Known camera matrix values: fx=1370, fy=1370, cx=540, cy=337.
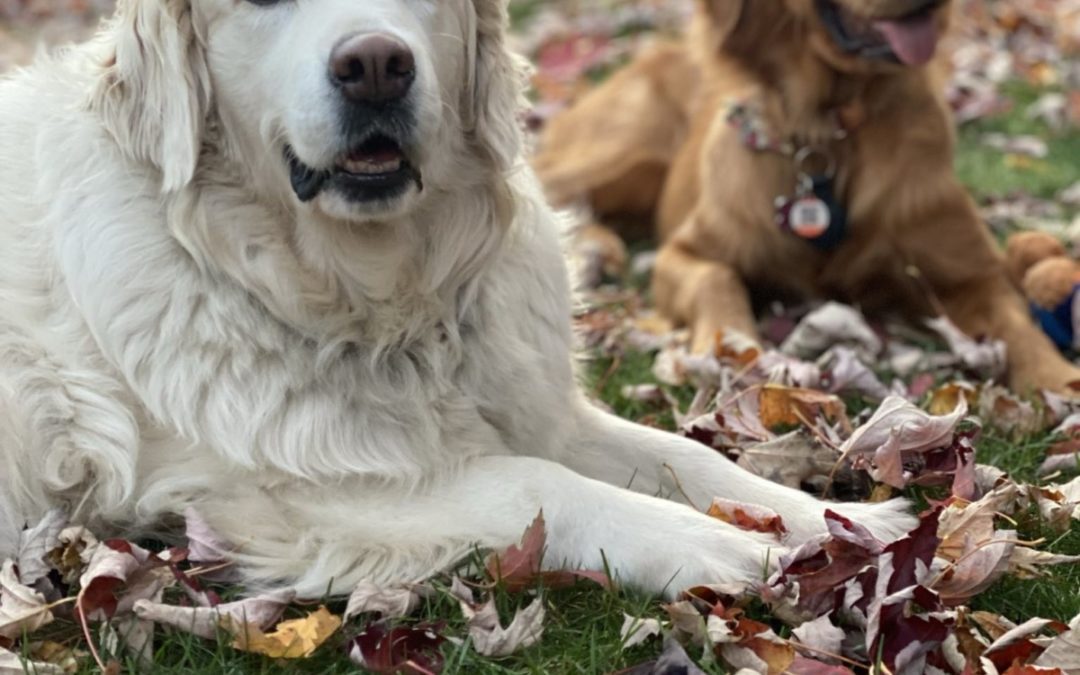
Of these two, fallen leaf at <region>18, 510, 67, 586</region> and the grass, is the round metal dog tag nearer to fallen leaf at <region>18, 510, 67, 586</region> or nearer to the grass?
the grass

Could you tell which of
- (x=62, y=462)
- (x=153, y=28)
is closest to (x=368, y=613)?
(x=62, y=462)

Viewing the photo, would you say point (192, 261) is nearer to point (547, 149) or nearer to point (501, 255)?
point (501, 255)

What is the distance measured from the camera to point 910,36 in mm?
4719

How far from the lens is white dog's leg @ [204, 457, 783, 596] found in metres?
2.75

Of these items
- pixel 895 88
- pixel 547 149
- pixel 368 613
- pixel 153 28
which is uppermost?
pixel 153 28

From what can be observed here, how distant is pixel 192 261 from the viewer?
3053 millimetres

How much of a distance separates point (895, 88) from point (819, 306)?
85 centimetres

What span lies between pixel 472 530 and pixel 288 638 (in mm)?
471

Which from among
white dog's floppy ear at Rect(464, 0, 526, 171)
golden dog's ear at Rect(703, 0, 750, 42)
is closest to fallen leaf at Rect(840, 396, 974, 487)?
white dog's floppy ear at Rect(464, 0, 526, 171)

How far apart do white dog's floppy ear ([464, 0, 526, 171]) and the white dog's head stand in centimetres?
7

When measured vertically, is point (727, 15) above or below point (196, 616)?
above

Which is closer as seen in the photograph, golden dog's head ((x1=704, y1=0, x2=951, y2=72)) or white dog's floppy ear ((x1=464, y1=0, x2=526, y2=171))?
white dog's floppy ear ((x1=464, y1=0, x2=526, y2=171))

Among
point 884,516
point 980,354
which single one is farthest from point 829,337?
point 884,516

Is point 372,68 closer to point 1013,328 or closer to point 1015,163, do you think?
point 1013,328
